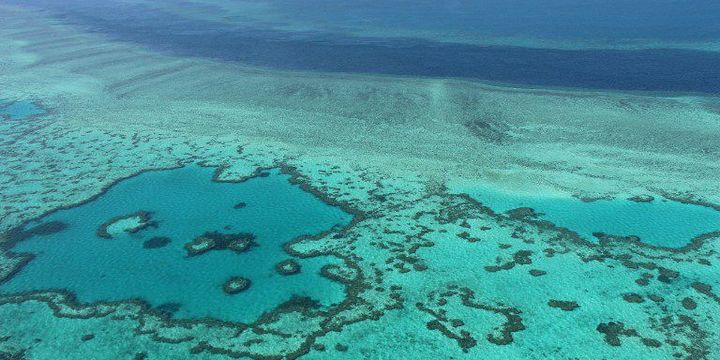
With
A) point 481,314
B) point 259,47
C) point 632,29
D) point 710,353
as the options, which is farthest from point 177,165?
point 632,29

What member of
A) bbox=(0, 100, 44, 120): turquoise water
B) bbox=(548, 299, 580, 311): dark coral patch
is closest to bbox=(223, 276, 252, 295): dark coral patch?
bbox=(548, 299, 580, 311): dark coral patch

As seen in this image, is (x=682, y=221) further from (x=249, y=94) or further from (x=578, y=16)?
(x=578, y=16)

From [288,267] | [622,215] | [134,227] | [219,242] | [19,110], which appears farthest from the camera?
[19,110]

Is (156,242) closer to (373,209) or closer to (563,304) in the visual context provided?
(373,209)

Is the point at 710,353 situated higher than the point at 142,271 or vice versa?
the point at 710,353

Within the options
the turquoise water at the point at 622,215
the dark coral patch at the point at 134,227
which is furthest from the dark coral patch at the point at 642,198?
the dark coral patch at the point at 134,227

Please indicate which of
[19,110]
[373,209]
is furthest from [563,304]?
[19,110]

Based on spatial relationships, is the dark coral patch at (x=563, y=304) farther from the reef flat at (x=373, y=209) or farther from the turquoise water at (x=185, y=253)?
the turquoise water at (x=185, y=253)

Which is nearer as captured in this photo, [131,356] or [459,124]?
[131,356]
